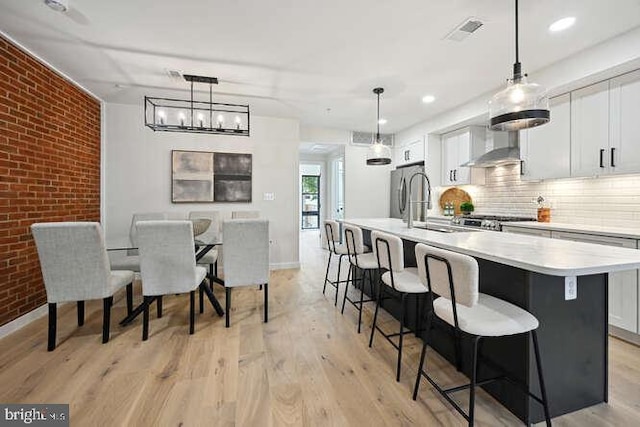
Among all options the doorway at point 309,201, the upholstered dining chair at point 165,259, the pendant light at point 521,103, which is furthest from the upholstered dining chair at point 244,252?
the doorway at point 309,201

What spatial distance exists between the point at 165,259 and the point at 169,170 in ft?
7.91

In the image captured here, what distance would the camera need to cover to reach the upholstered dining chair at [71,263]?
2197 mm

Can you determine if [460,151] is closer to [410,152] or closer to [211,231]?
[410,152]

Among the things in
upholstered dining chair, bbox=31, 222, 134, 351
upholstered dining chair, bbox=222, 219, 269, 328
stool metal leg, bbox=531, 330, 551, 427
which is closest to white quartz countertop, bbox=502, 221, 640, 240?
stool metal leg, bbox=531, 330, 551, 427

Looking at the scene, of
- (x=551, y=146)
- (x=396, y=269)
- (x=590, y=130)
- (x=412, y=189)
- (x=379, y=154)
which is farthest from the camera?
(x=412, y=189)

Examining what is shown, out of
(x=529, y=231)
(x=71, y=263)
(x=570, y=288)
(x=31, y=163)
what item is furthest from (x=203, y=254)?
(x=529, y=231)

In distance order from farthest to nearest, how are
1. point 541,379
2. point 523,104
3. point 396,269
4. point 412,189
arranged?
point 412,189, point 396,269, point 523,104, point 541,379

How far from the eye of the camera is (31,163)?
2.82 m

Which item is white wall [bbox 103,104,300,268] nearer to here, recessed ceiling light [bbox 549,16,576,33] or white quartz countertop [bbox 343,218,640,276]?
white quartz countertop [bbox 343,218,640,276]

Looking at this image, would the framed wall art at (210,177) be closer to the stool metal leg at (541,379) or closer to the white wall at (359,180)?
the white wall at (359,180)

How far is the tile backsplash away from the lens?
2885mm

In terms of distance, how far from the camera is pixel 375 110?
15.0 ft

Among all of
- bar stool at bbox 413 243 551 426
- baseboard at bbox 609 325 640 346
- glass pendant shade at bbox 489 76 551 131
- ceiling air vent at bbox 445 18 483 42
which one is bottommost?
baseboard at bbox 609 325 640 346

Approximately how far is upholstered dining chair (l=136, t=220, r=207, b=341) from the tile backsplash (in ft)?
13.4
